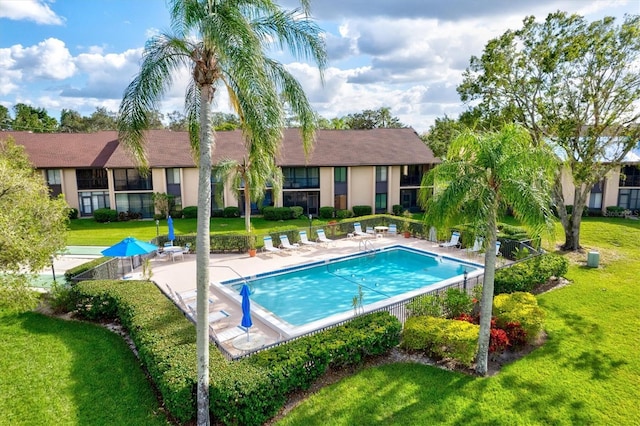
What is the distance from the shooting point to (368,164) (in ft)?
108

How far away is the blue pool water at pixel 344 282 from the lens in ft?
48.6

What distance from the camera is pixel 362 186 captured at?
33750 millimetres

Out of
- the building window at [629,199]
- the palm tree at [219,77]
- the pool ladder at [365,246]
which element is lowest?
the pool ladder at [365,246]

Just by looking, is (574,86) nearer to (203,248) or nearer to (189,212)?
(203,248)

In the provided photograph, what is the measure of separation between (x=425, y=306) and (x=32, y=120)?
69735 mm

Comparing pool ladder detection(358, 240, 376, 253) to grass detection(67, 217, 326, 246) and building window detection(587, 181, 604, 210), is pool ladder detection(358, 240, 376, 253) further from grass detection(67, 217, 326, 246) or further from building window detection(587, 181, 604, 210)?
building window detection(587, 181, 604, 210)

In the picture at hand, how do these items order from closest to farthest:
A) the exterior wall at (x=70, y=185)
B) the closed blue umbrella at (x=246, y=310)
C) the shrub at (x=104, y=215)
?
the closed blue umbrella at (x=246, y=310), the shrub at (x=104, y=215), the exterior wall at (x=70, y=185)

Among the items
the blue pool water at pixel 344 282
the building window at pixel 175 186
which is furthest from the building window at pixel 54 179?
the blue pool water at pixel 344 282

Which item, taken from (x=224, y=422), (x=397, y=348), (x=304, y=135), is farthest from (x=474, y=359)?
(x=304, y=135)

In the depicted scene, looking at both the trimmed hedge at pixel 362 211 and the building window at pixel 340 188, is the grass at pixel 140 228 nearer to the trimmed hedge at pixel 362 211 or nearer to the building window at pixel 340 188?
the building window at pixel 340 188

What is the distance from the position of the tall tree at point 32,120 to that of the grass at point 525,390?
66.4 metres

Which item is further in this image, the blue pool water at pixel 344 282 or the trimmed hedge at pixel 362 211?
the trimmed hedge at pixel 362 211

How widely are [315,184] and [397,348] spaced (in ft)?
76.2

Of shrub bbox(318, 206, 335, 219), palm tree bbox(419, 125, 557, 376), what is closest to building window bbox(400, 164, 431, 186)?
shrub bbox(318, 206, 335, 219)
